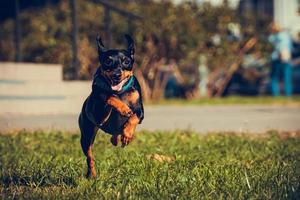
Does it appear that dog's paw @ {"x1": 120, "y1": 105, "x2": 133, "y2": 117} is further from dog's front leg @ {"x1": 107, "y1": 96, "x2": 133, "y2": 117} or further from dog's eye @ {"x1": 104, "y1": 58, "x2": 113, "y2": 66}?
dog's eye @ {"x1": 104, "y1": 58, "x2": 113, "y2": 66}

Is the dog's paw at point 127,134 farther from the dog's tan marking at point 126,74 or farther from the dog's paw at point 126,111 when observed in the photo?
the dog's tan marking at point 126,74

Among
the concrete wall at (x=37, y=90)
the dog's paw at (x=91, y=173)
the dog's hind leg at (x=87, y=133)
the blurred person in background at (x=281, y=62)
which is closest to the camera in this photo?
the dog's hind leg at (x=87, y=133)

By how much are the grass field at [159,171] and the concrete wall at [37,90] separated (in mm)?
4968

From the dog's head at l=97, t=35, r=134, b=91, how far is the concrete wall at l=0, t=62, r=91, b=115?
894cm

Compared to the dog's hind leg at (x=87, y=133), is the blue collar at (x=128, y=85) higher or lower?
higher

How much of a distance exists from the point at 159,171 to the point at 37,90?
8752 mm

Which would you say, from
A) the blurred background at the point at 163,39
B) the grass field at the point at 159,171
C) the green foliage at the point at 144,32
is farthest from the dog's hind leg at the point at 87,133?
the green foliage at the point at 144,32

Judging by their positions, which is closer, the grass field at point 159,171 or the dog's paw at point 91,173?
the grass field at point 159,171

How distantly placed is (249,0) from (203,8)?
1072 cm

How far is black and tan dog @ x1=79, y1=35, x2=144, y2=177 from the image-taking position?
179 inches

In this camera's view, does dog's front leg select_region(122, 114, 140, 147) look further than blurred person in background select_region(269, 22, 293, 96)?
No

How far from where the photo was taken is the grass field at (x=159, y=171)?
455cm

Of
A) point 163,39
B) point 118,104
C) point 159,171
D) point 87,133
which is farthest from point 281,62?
point 118,104

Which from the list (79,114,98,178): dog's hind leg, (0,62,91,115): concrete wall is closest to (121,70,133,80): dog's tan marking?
(79,114,98,178): dog's hind leg
